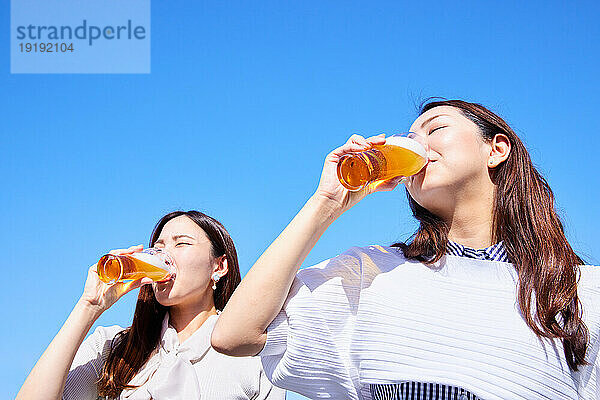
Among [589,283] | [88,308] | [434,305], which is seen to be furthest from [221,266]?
[589,283]

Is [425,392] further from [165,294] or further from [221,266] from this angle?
[221,266]

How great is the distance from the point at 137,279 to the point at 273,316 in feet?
4.88

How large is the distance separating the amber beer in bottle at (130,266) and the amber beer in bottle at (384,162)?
4.74 ft

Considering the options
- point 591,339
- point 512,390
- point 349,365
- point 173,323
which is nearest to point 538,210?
point 591,339

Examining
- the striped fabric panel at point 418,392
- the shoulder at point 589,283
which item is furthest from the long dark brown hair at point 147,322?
the shoulder at point 589,283

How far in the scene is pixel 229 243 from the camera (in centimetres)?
356

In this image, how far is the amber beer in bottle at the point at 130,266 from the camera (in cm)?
285

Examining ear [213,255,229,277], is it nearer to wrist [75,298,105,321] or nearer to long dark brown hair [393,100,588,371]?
wrist [75,298,105,321]

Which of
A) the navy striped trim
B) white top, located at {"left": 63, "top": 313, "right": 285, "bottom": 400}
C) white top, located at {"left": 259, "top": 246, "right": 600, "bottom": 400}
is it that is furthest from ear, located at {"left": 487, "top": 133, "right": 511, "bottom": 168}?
white top, located at {"left": 63, "top": 313, "right": 285, "bottom": 400}

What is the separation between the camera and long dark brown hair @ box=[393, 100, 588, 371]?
1765 mm

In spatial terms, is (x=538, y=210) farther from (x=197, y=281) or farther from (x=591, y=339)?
(x=197, y=281)

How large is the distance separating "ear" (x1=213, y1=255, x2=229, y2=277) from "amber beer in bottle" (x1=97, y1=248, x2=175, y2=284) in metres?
0.44

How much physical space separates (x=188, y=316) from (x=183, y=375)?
0.41m

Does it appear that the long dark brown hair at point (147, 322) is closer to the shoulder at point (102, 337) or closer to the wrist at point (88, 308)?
A: the shoulder at point (102, 337)
